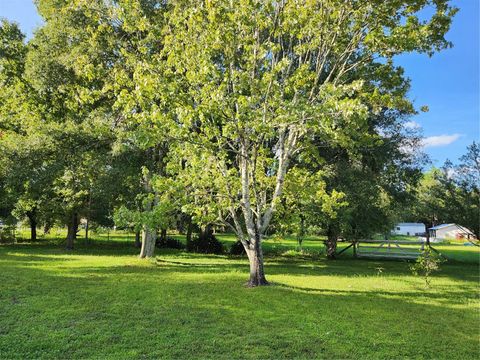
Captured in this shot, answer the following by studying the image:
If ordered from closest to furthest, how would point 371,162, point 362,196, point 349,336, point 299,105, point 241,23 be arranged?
point 349,336 → point 299,105 → point 241,23 → point 362,196 → point 371,162

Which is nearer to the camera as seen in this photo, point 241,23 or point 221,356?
point 221,356

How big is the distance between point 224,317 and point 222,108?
468cm

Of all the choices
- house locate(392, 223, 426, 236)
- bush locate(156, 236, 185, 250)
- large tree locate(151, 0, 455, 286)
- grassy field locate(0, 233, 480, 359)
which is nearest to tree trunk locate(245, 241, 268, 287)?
large tree locate(151, 0, 455, 286)

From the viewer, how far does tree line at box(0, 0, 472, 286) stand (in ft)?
30.3

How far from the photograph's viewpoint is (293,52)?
1170 cm

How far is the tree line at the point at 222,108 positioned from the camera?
925 centimetres

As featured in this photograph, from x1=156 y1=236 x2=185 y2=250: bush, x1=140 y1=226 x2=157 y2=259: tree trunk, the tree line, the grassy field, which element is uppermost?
the tree line

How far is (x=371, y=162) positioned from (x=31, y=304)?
16.3 metres

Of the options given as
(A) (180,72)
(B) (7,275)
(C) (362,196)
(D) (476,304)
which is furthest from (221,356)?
(C) (362,196)

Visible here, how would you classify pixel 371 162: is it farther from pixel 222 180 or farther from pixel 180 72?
pixel 180 72

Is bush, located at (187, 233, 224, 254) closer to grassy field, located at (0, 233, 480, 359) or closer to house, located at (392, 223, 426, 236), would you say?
grassy field, located at (0, 233, 480, 359)

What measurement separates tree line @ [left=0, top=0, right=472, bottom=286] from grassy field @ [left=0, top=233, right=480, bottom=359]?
1884mm

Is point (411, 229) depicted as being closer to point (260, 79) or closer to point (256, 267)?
point (256, 267)

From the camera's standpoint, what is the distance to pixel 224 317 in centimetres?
737
